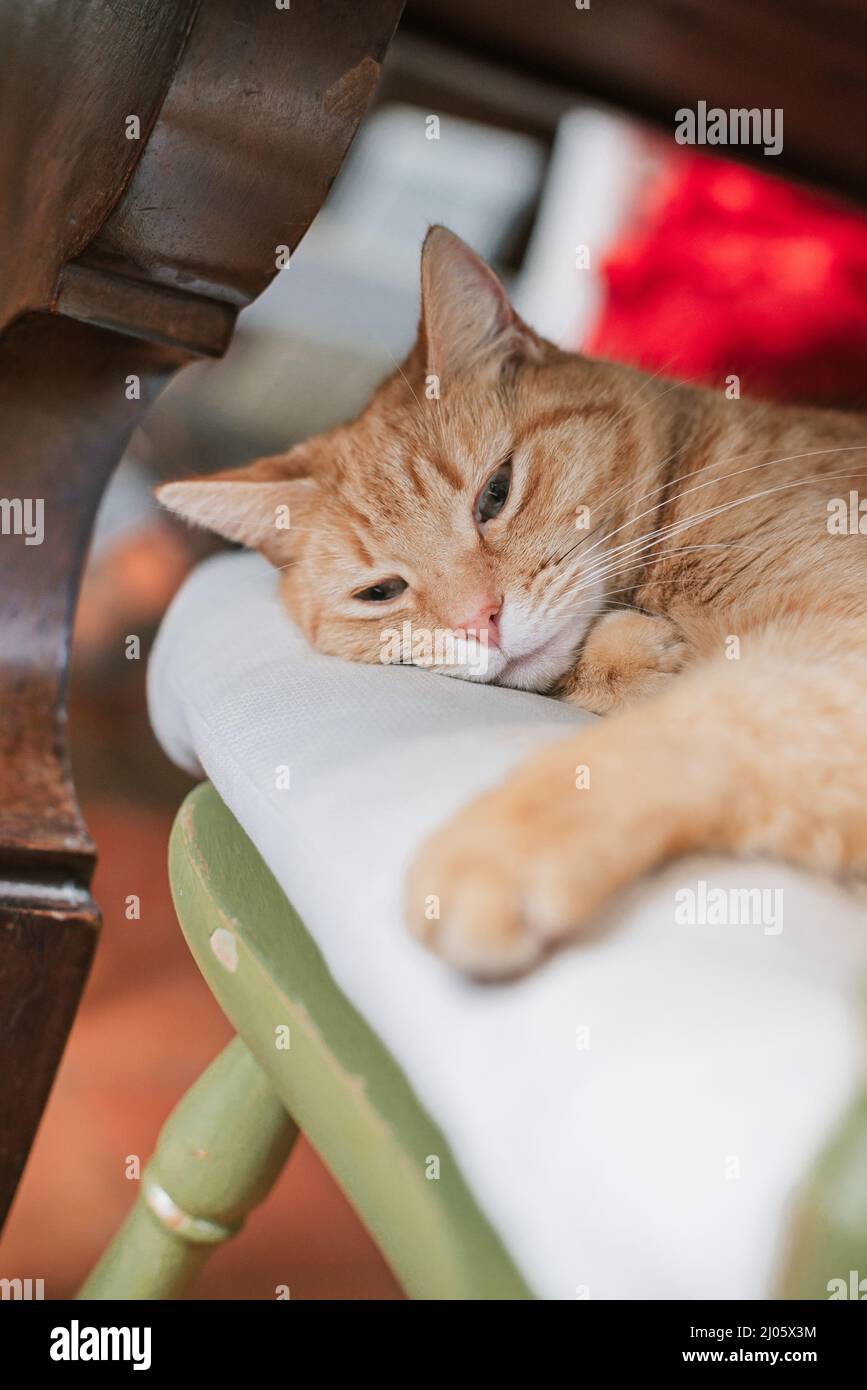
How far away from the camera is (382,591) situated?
1.16 metres

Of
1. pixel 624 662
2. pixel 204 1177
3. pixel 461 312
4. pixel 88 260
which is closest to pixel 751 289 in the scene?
pixel 461 312

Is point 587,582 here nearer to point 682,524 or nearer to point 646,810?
point 682,524

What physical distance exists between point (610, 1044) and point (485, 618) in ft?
2.01

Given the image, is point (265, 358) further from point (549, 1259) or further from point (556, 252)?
point (549, 1259)

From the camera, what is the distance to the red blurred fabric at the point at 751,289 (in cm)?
161

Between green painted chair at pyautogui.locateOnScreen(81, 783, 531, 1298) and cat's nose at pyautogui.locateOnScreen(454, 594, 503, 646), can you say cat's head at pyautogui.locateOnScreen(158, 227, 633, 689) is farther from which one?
green painted chair at pyautogui.locateOnScreen(81, 783, 531, 1298)

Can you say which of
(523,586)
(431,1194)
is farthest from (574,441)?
(431,1194)

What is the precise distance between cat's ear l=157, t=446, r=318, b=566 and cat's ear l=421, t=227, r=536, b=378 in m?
0.20

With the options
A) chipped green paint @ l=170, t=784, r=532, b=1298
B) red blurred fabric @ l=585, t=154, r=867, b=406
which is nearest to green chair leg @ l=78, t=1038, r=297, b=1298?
chipped green paint @ l=170, t=784, r=532, b=1298

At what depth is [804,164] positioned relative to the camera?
4.49 ft

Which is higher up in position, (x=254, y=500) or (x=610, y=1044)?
(x=254, y=500)

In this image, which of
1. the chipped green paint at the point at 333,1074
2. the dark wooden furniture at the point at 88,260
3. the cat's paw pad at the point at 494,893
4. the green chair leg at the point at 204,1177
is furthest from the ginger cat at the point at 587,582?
the green chair leg at the point at 204,1177

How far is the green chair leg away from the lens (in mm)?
1011
